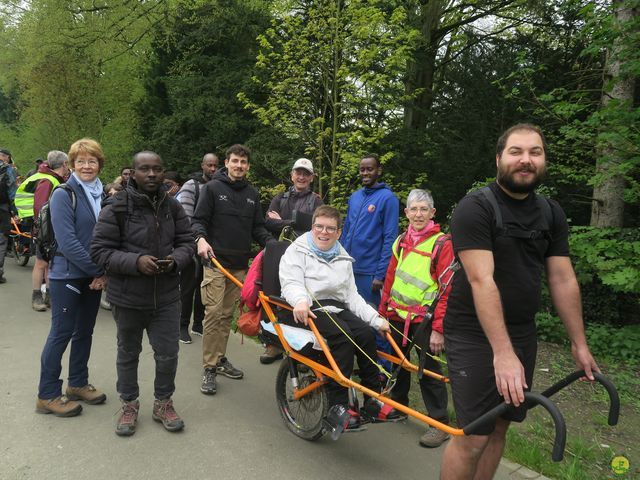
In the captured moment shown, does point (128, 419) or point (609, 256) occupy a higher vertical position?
point (609, 256)

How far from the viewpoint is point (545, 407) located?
195cm

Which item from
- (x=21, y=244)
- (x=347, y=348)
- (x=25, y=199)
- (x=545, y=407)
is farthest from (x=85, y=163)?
(x=21, y=244)

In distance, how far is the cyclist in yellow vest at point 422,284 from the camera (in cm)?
364

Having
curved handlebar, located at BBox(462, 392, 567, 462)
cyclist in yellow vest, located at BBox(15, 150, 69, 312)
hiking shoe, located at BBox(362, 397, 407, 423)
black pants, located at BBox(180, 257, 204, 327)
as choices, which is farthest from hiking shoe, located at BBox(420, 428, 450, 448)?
cyclist in yellow vest, located at BBox(15, 150, 69, 312)

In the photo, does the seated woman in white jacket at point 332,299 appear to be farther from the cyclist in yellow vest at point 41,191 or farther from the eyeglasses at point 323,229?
the cyclist in yellow vest at point 41,191

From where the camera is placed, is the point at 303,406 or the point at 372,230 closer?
the point at 303,406

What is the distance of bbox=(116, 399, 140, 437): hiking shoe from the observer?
3529 mm

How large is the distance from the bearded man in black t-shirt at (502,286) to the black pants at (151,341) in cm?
214

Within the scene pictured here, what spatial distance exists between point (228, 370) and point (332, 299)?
1.72 meters

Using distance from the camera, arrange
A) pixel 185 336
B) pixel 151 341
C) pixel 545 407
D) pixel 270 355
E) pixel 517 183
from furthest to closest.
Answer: pixel 185 336, pixel 270 355, pixel 151 341, pixel 517 183, pixel 545 407

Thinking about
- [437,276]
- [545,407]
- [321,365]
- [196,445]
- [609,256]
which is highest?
[609,256]

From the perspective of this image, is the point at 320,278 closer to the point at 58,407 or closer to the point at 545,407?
the point at 545,407

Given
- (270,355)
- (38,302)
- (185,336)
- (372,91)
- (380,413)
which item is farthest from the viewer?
(372,91)

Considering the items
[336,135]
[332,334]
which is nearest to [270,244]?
[332,334]
